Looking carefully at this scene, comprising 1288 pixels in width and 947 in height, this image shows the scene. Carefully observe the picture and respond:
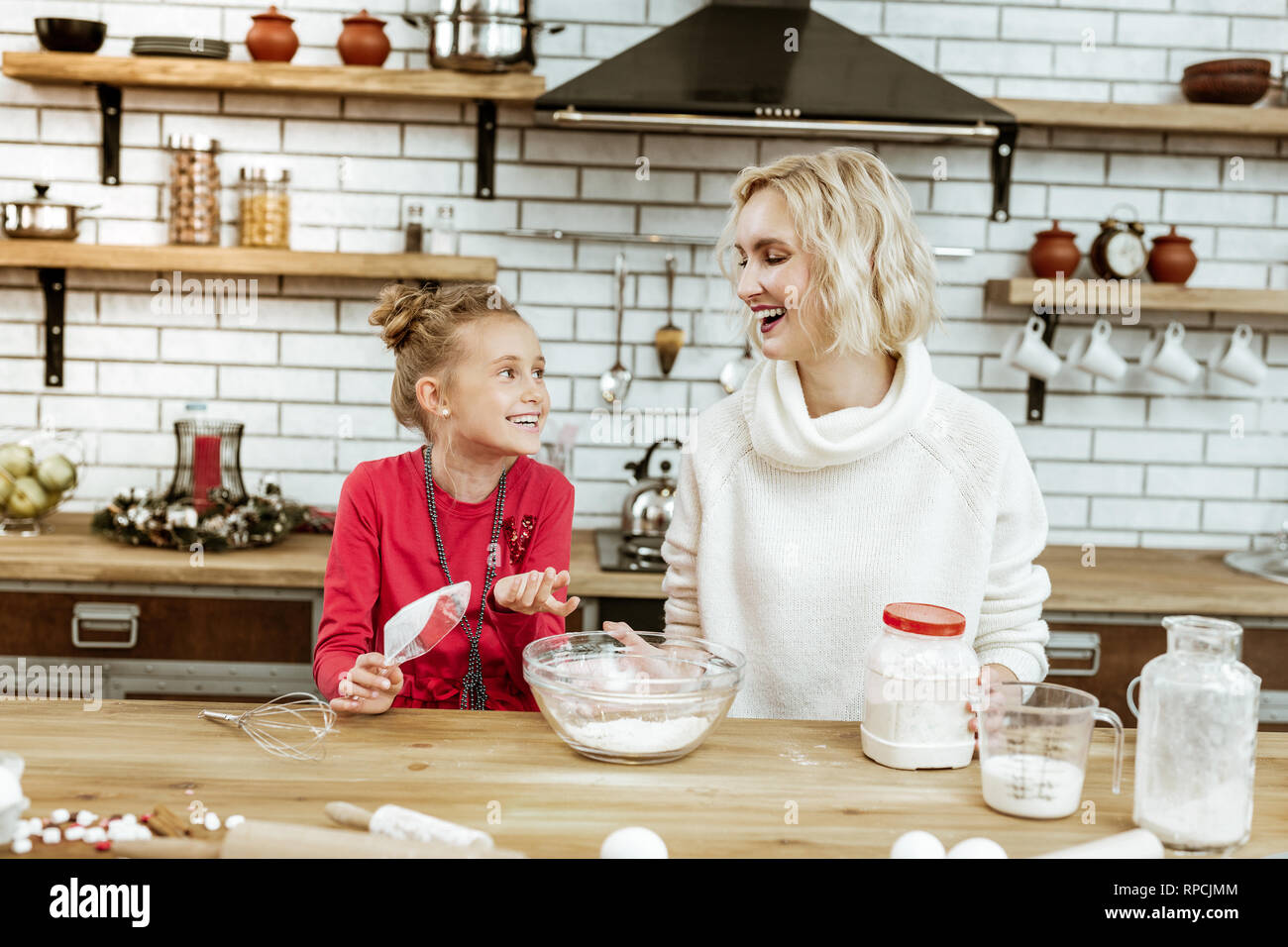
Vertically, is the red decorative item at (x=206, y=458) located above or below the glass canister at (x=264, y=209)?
below

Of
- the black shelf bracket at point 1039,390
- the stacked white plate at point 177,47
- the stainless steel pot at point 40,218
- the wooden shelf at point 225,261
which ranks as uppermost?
the stacked white plate at point 177,47

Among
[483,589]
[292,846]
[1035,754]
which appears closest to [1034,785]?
[1035,754]

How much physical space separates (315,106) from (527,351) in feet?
5.67

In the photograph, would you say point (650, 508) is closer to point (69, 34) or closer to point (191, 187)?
point (191, 187)

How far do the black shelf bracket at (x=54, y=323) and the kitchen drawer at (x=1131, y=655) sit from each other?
2.79 meters

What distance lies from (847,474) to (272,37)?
7.00 ft

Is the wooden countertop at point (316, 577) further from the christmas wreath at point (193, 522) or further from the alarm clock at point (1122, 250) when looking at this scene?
the alarm clock at point (1122, 250)

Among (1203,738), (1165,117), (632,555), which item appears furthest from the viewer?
(1165,117)

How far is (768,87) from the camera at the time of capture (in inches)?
111

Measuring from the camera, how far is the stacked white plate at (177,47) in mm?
3096

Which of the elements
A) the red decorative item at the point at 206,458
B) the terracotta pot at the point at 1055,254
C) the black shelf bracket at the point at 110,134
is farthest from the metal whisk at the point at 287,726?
the terracotta pot at the point at 1055,254
